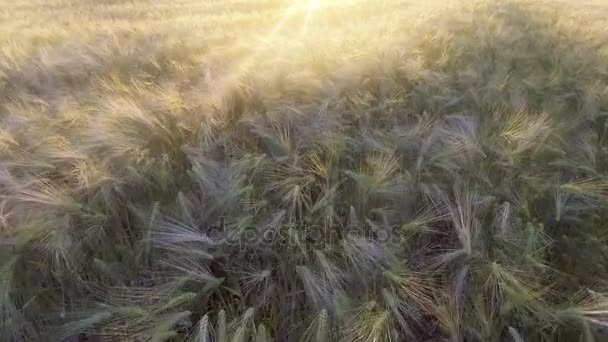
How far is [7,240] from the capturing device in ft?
5.02

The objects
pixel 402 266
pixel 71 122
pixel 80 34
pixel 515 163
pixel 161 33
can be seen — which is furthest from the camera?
pixel 161 33

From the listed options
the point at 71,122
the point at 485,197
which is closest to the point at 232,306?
the point at 485,197

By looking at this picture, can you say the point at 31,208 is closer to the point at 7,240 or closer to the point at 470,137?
the point at 7,240

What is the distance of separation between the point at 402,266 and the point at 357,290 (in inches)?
7.5

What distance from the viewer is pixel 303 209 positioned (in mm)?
1892

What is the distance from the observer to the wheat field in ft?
4.81

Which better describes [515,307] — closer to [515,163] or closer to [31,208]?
[515,163]

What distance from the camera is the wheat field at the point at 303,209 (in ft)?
4.81

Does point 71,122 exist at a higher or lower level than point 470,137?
higher

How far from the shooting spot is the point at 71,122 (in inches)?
86.0

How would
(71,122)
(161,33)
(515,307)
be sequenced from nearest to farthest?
(515,307) < (71,122) < (161,33)

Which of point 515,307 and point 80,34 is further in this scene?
point 80,34

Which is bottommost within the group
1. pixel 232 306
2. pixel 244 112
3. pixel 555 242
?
pixel 555 242

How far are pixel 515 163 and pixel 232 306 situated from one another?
1416 millimetres
